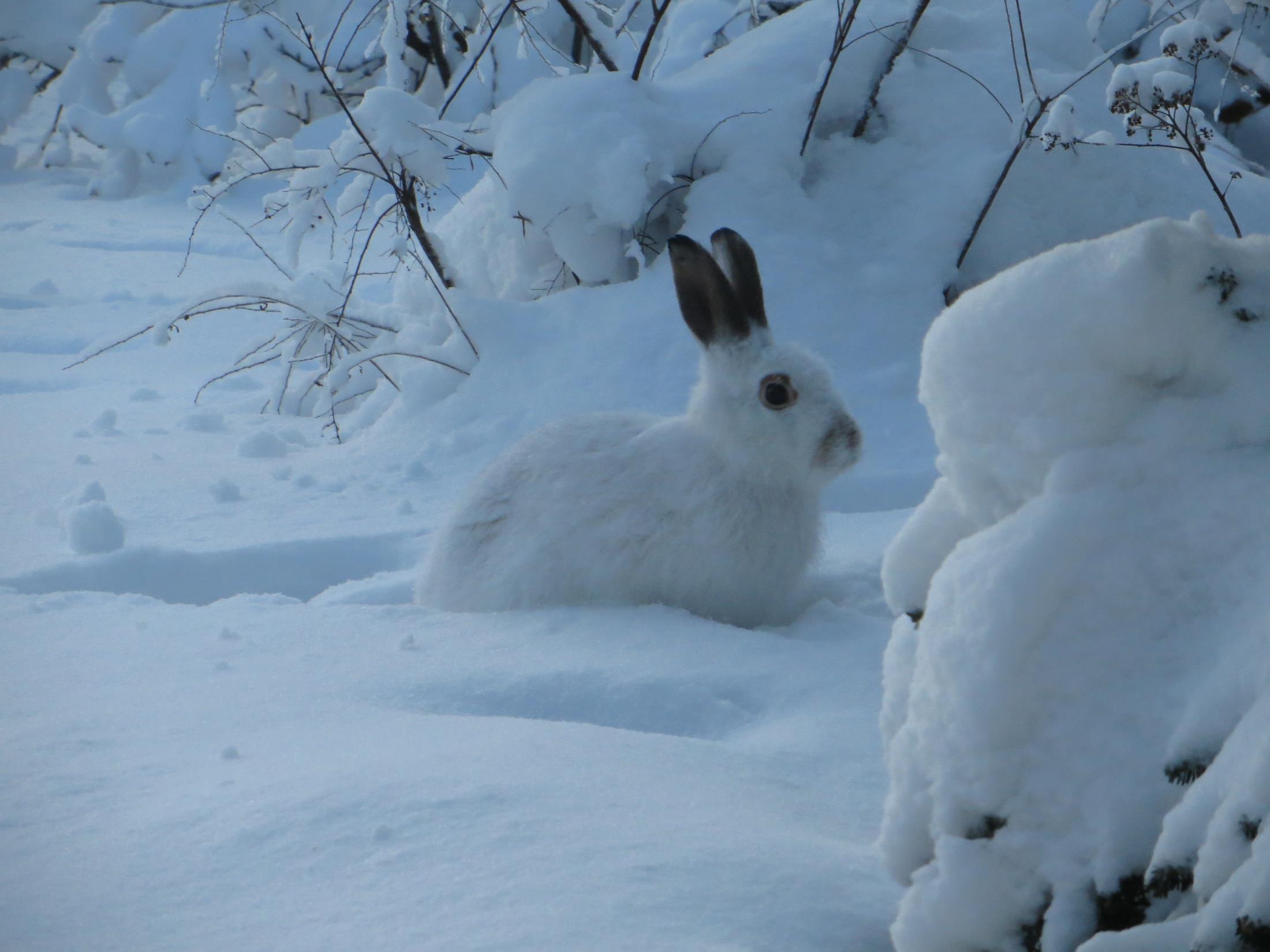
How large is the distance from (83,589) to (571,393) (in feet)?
6.38

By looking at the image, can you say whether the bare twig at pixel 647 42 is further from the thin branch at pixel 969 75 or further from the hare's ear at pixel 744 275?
the hare's ear at pixel 744 275

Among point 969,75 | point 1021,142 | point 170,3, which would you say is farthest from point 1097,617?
point 170,3

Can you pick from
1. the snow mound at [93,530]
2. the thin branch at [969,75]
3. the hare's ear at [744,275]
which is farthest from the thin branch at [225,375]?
the thin branch at [969,75]

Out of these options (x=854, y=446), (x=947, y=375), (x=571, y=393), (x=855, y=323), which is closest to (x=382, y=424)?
(x=571, y=393)

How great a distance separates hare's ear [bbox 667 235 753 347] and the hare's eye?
0.51 ft

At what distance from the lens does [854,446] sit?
317 cm

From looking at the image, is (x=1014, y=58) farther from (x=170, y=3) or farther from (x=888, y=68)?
(x=170, y=3)

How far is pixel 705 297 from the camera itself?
3.21m

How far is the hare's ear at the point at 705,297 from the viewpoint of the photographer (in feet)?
10.4

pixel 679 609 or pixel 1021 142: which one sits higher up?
pixel 1021 142

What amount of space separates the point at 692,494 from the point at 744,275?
68cm

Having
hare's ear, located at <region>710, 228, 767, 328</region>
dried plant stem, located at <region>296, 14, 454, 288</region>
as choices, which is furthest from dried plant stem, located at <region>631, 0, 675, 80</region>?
hare's ear, located at <region>710, 228, 767, 328</region>

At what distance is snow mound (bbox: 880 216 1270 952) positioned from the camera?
3.18 ft

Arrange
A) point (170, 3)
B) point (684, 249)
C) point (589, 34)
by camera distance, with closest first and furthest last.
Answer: point (684, 249) < point (589, 34) < point (170, 3)
